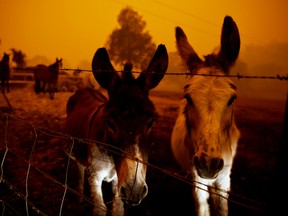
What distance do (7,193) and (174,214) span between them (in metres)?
3.08

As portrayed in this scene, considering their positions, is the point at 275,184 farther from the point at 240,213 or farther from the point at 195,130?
the point at 240,213

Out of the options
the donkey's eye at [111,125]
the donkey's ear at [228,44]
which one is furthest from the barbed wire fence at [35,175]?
the donkey's ear at [228,44]

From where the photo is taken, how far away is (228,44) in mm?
3016

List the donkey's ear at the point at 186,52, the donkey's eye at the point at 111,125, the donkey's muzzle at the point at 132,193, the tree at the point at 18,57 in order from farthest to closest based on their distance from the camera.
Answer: the tree at the point at 18,57, the donkey's ear at the point at 186,52, the donkey's eye at the point at 111,125, the donkey's muzzle at the point at 132,193

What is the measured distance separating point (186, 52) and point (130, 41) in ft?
109

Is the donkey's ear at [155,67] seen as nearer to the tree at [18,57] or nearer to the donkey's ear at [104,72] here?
the donkey's ear at [104,72]

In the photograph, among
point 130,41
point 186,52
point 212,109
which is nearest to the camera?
point 212,109

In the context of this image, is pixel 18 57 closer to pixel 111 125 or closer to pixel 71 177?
pixel 71 177

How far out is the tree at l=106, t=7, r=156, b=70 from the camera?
3521 centimetres

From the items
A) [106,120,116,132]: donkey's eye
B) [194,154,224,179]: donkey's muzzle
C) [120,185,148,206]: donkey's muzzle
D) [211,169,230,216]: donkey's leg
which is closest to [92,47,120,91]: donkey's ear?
[106,120,116,132]: donkey's eye

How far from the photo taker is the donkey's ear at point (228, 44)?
288 cm

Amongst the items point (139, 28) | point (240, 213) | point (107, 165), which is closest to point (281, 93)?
point (139, 28)

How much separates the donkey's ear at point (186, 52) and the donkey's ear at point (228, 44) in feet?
1.16

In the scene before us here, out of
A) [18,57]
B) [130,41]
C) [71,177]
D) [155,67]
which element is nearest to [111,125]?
[155,67]
